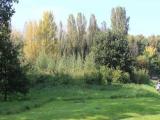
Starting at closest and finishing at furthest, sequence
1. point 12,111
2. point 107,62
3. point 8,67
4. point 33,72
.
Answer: point 12,111, point 8,67, point 33,72, point 107,62

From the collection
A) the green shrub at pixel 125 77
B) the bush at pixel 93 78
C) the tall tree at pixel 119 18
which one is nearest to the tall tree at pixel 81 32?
the tall tree at pixel 119 18

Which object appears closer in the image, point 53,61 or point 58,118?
point 58,118

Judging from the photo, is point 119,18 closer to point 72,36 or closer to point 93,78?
point 72,36

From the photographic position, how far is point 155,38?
12200 cm

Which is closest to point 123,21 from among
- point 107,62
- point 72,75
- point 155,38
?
point 155,38

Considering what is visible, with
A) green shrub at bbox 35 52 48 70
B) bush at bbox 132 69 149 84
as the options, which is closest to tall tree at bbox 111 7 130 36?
bush at bbox 132 69 149 84

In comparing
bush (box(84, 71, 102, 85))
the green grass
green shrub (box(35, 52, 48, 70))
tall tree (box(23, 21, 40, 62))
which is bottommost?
the green grass

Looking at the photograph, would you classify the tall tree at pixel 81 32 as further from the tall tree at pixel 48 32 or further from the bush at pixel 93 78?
the bush at pixel 93 78

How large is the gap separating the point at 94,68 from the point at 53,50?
1922 centimetres

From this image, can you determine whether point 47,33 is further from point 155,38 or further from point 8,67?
point 155,38

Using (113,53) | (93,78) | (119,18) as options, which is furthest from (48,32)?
(119,18)

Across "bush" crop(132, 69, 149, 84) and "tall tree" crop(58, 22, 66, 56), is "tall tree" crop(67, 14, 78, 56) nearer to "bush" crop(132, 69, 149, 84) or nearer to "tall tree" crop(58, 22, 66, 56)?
"tall tree" crop(58, 22, 66, 56)

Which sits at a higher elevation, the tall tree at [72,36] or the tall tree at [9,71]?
the tall tree at [72,36]

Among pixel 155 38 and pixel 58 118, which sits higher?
pixel 155 38
